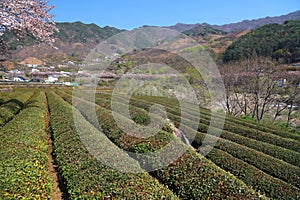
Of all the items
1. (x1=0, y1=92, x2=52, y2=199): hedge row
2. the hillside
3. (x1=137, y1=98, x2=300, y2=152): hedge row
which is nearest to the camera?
(x1=0, y1=92, x2=52, y2=199): hedge row

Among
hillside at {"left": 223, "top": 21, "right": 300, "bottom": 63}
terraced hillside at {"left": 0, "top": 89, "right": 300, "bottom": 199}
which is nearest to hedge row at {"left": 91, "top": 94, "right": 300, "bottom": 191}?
terraced hillside at {"left": 0, "top": 89, "right": 300, "bottom": 199}

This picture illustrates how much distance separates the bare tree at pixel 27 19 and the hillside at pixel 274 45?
45.9m

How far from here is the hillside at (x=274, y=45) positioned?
56219mm

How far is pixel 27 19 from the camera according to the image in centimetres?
1086

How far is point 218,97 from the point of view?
31391mm

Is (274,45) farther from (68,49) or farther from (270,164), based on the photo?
(68,49)

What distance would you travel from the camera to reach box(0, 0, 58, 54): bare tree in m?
10.0

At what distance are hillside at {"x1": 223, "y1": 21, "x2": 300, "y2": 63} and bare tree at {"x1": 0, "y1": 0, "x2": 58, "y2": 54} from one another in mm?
45852

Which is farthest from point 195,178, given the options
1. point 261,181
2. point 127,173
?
point 261,181

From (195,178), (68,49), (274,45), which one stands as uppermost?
(68,49)

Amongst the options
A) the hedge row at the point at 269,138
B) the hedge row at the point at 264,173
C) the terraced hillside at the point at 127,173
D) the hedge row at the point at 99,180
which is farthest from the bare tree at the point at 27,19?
the hedge row at the point at 269,138

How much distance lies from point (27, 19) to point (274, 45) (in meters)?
65.4

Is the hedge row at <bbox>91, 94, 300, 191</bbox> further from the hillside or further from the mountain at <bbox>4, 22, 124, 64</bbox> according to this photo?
the mountain at <bbox>4, 22, 124, 64</bbox>

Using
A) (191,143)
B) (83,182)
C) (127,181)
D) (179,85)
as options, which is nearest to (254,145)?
(191,143)
